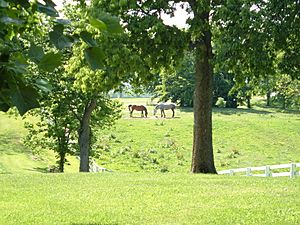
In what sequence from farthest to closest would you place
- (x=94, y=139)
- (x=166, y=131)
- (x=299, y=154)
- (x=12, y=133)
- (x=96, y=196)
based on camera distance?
(x=166, y=131) → (x=12, y=133) → (x=299, y=154) → (x=94, y=139) → (x=96, y=196)

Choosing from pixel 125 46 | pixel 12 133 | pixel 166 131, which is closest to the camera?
pixel 125 46

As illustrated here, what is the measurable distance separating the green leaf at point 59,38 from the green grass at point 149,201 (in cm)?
701

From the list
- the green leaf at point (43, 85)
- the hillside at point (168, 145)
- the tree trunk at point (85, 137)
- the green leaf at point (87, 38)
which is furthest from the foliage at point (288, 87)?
the green leaf at point (87, 38)

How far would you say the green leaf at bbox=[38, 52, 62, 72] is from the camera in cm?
119

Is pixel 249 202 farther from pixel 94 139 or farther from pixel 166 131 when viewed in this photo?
pixel 166 131

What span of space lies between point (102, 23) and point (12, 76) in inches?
11.8

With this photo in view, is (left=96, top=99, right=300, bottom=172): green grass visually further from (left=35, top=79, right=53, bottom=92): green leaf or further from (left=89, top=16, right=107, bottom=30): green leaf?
(left=89, top=16, right=107, bottom=30): green leaf

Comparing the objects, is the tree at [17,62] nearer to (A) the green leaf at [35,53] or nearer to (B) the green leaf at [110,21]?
(A) the green leaf at [35,53]

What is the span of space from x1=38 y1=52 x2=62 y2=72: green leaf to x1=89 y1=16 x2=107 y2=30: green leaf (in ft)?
0.41

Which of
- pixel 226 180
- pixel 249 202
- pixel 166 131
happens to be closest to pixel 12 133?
pixel 166 131

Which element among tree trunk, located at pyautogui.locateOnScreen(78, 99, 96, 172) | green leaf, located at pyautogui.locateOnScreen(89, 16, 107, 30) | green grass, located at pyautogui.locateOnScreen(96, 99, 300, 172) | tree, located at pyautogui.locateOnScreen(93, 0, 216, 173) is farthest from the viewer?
green grass, located at pyautogui.locateOnScreen(96, 99, 300, 172)

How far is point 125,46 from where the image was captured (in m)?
14.6

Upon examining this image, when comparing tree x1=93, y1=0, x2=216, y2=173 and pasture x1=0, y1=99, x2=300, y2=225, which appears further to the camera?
tree x1=93, y1=0, x2=216, y2=173

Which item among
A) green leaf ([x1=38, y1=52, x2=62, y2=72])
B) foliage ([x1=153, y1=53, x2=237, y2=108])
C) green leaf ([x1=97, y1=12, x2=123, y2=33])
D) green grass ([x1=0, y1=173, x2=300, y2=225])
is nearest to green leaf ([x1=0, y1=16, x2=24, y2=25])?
green leaf ([x1=38, y1=52, x2=62, y2=72])
